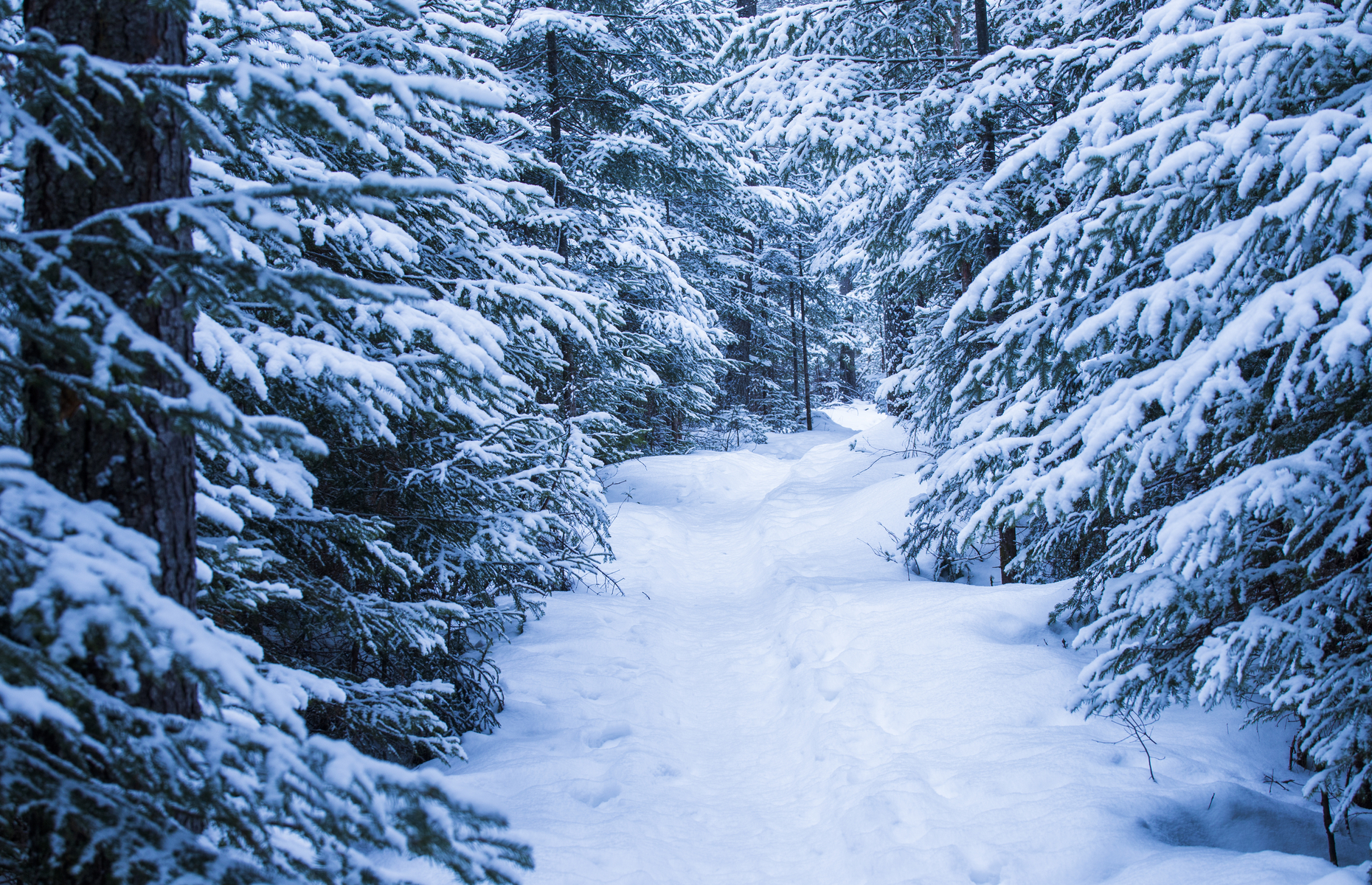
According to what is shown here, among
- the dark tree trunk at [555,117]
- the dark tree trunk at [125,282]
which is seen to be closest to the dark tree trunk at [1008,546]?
the dark tree trunk at [555,117]

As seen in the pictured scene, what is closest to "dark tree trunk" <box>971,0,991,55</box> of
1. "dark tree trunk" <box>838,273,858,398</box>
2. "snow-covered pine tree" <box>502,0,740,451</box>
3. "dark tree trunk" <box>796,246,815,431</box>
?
"snow-covered pine tree" <box>502,0,740,451</box>

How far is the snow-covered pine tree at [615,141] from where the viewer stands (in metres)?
9.74

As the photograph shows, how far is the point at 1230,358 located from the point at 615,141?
8.69 m

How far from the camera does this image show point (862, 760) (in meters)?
4.61

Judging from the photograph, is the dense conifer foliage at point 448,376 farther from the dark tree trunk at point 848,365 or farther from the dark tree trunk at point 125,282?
the dark tree trunk at point 848,365

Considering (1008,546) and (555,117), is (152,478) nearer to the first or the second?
(1008,546)

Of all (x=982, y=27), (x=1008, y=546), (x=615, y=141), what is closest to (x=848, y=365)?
(x=615, y=141)

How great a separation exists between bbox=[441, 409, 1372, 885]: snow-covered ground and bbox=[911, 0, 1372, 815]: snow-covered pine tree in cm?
49

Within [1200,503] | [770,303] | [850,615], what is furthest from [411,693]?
[770,303]

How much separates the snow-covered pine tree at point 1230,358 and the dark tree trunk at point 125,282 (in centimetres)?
380

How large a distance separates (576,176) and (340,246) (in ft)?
22.1

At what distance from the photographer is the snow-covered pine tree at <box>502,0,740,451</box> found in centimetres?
974

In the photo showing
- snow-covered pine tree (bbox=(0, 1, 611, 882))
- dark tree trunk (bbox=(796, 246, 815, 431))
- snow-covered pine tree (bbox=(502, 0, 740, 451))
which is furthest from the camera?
dark tree trunk (bbox=(796, 246, 815, 431))

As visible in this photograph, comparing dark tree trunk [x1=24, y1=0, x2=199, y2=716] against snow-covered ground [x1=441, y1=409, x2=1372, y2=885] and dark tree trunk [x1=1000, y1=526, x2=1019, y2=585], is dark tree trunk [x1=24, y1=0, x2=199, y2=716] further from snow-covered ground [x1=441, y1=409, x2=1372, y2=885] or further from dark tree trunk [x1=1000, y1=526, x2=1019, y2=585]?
dark tree trunk [x1=1000, y1=526, x2=1019, y2=585]
